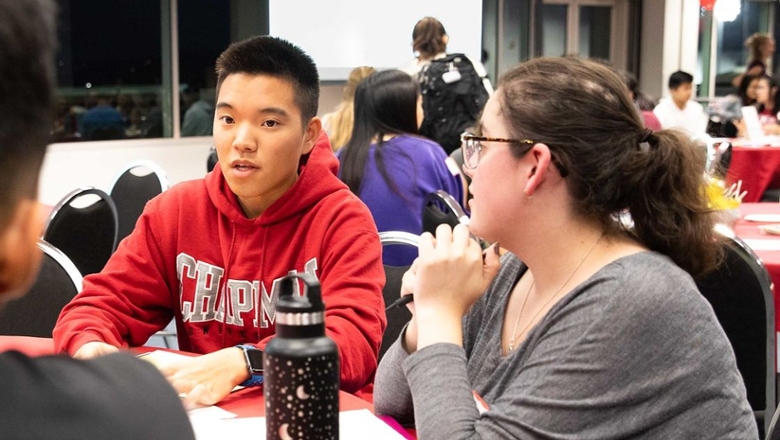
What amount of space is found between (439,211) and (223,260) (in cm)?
125

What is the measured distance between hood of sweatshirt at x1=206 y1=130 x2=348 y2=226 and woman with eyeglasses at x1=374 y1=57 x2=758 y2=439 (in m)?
0.58

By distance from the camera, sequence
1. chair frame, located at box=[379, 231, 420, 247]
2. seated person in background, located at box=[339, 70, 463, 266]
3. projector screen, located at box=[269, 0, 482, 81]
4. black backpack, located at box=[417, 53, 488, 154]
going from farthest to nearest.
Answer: projector screen, located at box=[269, 0, 482, 81] → black backpack, located at box=[417, 53, 488, 154] → seated person in background, located at box=[339, 70, 463, 266] → chair frame, located at box=[379, 231, 420, 247]

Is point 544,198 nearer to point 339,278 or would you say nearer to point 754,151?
point 339,278

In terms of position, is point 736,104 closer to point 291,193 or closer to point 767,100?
point 767,100

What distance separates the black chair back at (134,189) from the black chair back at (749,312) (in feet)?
8.45

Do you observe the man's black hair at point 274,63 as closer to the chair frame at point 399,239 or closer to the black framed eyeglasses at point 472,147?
the chair frame at point 399,239

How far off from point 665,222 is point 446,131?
4.56 m

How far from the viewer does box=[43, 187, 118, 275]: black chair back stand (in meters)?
3.19

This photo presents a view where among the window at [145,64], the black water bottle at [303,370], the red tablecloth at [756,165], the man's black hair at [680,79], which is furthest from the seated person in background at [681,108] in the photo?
the black water bottle at [303,370]

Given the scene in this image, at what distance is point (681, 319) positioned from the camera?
1.29 metres

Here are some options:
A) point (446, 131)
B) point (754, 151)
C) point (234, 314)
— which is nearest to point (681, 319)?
point (234, 314)

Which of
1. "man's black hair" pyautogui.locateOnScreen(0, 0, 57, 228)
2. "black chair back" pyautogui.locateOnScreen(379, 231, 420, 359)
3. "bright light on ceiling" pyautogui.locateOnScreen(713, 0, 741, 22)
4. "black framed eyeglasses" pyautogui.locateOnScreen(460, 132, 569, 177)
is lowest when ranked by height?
"black chair back" pyautogui.locateOnScreen(379, 231, 420, 359)

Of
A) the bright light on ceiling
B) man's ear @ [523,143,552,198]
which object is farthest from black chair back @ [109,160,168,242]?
the bright light on ceiling

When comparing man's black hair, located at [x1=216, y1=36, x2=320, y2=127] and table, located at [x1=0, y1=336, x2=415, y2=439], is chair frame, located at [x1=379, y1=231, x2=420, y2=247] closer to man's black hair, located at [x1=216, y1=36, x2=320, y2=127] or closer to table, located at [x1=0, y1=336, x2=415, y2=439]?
man's black hair, located at [x1=216, y1=36, x2=320, y2=127]
